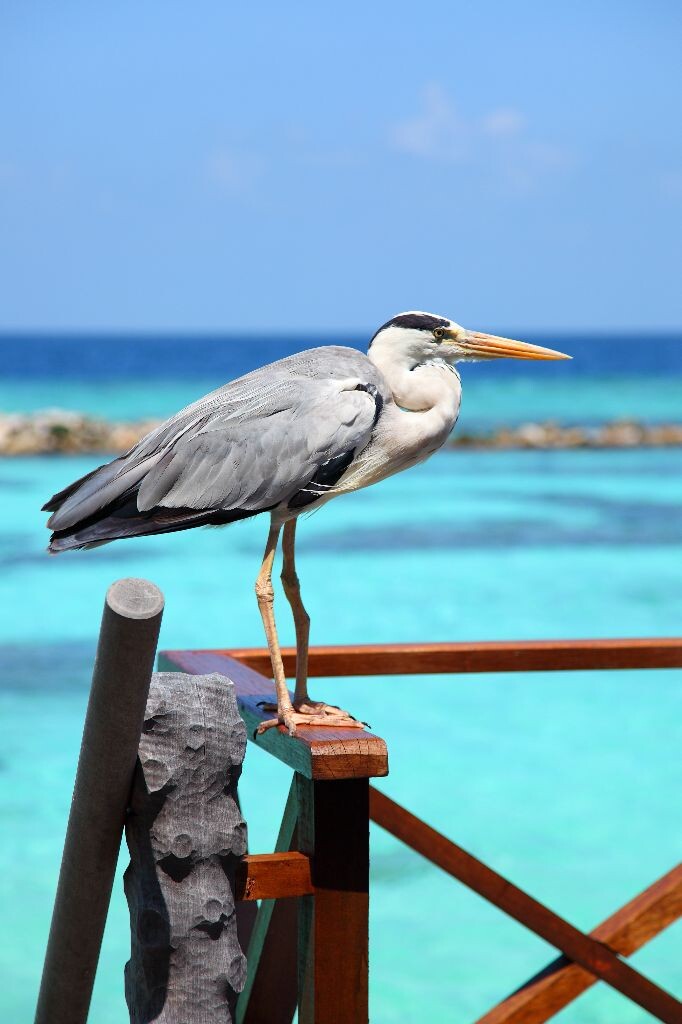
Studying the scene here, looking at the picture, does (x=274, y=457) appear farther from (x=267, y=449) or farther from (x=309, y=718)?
(x=309, y=718)

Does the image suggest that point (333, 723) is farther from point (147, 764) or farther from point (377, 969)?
point (377, 969)

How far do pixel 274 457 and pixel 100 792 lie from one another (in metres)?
0.54

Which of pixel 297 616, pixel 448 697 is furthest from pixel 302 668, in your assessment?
pixel 448 697

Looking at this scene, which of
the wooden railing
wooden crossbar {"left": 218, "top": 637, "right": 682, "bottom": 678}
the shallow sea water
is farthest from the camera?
the shallow sea water

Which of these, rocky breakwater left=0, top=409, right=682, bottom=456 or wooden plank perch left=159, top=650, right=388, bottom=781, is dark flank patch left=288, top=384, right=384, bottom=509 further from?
rocky breakwater left=0, top=409, right=682, bottom=456

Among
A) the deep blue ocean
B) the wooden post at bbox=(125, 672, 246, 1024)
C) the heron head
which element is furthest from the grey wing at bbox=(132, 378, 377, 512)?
the deep blue ocean

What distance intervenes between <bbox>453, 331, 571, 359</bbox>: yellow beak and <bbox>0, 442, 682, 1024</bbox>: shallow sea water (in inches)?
105

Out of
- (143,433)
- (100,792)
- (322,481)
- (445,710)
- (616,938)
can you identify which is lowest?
(445,710)

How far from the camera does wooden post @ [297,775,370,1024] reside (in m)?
1.33

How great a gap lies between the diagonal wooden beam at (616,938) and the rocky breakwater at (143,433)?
47.0 feet

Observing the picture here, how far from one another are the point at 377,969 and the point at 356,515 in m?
7.85

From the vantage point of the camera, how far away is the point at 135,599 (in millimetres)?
1102

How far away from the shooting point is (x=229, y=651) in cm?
→ 201

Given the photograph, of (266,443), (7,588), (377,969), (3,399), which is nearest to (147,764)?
(266,443)
